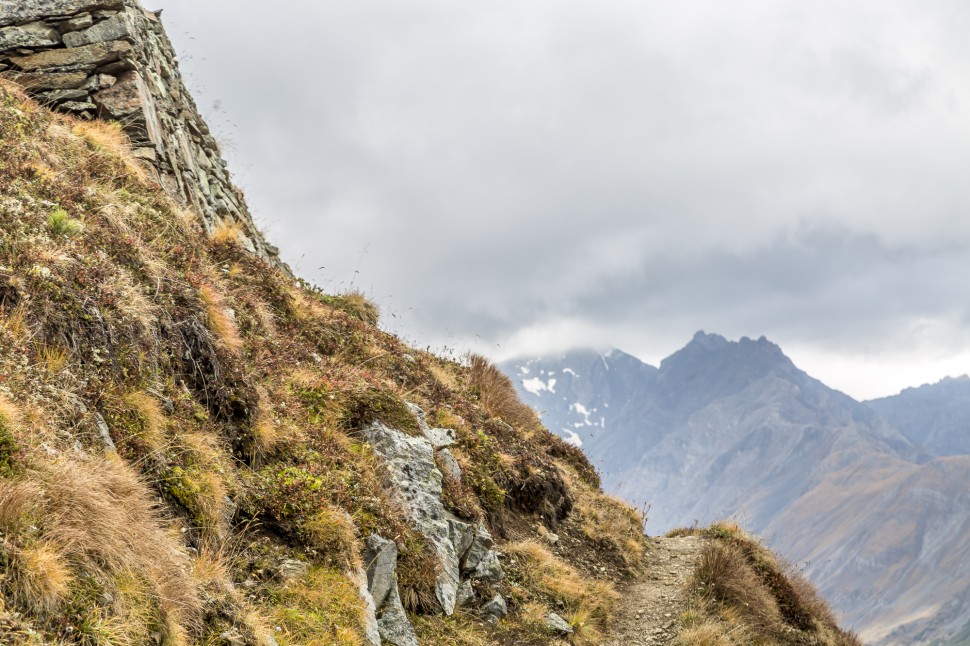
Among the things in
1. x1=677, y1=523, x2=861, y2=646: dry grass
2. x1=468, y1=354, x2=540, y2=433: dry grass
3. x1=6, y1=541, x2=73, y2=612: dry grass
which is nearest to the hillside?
x1=6, y1=541, x2=73, y2=612: dry grass

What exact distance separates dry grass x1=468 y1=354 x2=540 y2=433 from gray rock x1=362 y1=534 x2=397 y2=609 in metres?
9.71

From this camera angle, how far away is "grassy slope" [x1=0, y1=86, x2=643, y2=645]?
18.2 feet

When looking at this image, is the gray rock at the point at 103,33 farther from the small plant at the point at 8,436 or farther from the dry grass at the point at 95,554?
the dry grass at the point at 95,554

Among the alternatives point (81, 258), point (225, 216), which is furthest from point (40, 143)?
point (225, 216)

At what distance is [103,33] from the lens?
16.5 metres

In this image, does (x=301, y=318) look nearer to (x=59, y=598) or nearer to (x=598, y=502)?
(x=598, y=502)

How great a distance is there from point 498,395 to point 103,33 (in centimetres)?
1398

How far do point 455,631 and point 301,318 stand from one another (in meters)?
8.40

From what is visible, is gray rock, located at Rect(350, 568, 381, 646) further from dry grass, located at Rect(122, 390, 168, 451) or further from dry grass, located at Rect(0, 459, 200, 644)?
dry grass, located at Rect(122, 390, 168, 451)

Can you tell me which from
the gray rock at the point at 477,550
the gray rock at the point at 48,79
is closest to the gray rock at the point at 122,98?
the gray rock at the point at 48,79

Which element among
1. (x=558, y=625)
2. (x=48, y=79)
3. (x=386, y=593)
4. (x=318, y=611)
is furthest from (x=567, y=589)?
(x=48, y=79)

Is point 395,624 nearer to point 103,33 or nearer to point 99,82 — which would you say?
point 99,82

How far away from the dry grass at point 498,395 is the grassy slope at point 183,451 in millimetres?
4051

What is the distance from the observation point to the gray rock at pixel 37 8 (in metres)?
15.9
